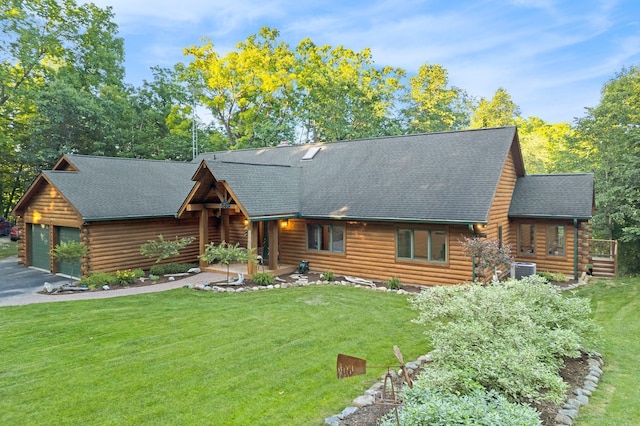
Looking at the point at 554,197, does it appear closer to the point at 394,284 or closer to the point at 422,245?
the point at 422,245

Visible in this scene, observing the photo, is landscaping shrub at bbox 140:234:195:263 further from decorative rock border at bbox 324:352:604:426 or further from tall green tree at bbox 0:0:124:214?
tall green tree at bbox 0:0:124:214

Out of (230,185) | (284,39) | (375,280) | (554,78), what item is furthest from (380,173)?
(284,39)

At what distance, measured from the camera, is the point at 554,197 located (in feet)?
49.9

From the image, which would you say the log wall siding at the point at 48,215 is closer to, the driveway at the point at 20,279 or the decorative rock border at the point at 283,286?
the driveway at the point at 20,279

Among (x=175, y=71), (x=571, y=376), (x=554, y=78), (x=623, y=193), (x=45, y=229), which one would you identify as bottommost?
(x=571, y=376)

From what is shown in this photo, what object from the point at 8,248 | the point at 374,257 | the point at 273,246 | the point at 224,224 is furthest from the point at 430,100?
the point at 8,248

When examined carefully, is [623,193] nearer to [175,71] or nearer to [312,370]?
[312,370]

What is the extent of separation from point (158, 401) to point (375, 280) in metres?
9.71

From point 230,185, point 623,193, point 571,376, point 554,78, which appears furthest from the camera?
point 554,78

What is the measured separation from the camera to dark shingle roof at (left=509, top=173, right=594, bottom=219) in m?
14.4

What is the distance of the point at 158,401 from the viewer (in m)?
5.43

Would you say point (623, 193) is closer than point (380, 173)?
No

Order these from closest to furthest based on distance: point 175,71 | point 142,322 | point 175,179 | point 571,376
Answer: point 571,376 < point 142,322 < point 175,179 < point 175,71

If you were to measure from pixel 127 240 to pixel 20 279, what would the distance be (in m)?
3.92
